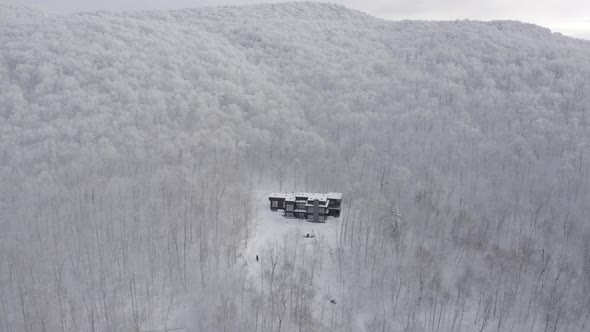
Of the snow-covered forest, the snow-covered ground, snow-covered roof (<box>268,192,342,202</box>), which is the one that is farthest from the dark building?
the snow-covered forest

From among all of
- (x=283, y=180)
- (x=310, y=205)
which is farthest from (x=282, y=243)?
(x=283, y=180)

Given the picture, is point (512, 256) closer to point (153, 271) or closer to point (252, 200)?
point (252, 200)

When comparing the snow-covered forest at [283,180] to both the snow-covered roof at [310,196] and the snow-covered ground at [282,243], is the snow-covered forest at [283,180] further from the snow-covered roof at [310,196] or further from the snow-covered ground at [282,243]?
the snow-covered roof at [310,196]

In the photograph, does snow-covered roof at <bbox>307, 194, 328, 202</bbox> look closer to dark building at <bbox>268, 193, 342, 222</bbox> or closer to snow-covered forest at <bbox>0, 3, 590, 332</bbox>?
dark building at <bbox>268, 193, 342, 222</bbox>

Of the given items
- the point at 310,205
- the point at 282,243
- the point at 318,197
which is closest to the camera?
the point at 282,243

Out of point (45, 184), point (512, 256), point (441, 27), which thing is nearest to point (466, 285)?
point (512, 256)

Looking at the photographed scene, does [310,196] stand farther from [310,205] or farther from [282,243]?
[282,243]
